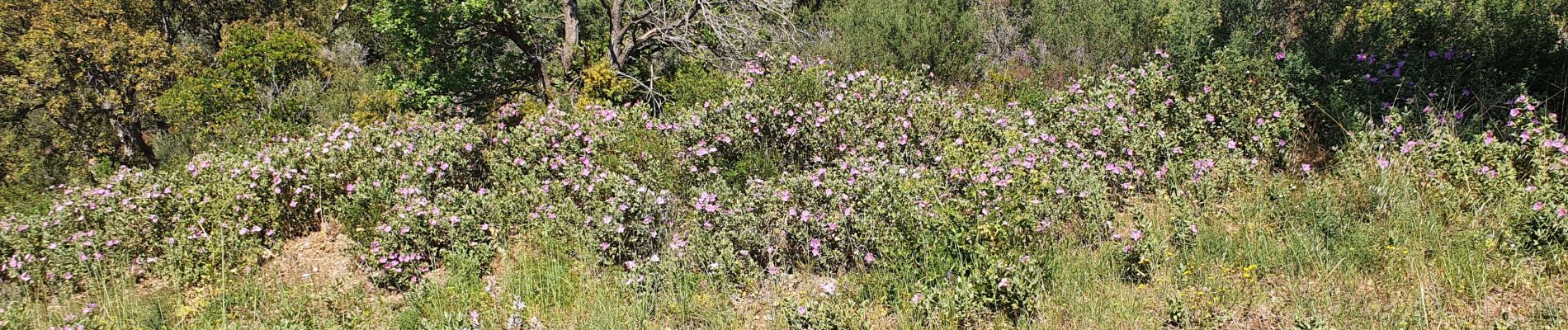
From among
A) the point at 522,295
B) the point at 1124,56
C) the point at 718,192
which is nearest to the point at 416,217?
the point at 522,295

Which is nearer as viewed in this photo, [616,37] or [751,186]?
[751,186]

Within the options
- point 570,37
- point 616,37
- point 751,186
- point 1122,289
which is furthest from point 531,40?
point 1122,289

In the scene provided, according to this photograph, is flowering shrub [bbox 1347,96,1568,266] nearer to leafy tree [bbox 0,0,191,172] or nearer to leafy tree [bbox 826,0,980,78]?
leafy tree [bbox 826,0,980,78]

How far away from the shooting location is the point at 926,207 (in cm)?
363

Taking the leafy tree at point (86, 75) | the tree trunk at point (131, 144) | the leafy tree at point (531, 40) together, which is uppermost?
the leafy tree at point (531, 40)

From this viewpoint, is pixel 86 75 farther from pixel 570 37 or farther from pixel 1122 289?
pixel 1122 289

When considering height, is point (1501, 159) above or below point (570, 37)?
above

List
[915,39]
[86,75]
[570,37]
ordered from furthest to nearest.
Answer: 1. [86,75]
2. [570,37]
3. [915,39]

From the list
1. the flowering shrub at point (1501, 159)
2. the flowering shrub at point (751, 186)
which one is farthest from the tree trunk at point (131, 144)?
the flowering shrub at point (1501, 159)

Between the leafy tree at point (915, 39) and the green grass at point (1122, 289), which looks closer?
the green grass at point (1122, 289)

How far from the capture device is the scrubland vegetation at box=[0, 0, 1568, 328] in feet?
10.5

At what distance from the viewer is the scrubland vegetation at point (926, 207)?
320cm

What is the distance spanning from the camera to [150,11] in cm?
1714

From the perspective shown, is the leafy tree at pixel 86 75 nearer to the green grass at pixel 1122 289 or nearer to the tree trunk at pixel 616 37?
the tree trunk at pixel 616 37
